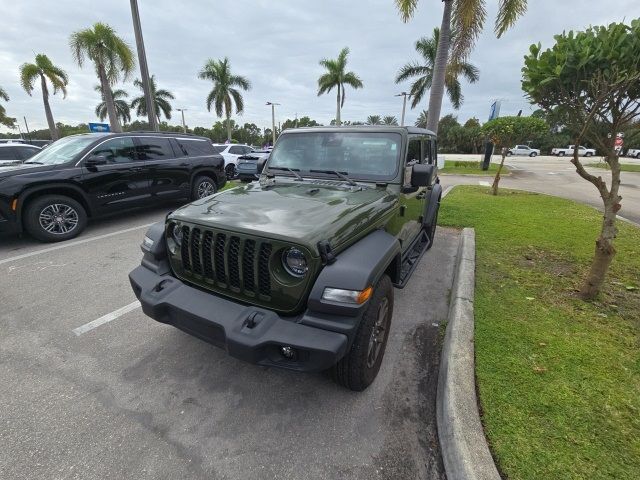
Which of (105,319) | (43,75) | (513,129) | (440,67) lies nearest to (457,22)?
(440,67)

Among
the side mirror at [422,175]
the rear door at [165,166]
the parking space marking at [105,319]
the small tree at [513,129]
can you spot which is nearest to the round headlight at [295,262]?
the side mirror at [422,175]

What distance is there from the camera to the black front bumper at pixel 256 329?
184cm

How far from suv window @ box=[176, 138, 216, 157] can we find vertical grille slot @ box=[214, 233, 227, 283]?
6.15 m

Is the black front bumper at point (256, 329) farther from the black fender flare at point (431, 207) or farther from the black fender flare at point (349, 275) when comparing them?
the black fender flare at point (431, 207)

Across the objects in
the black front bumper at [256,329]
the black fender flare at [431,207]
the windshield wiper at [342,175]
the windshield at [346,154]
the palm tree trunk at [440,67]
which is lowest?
the black front bumper at [256,329]

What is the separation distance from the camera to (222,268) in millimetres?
2242

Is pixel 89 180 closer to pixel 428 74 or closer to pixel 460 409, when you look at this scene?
pixel 460 409

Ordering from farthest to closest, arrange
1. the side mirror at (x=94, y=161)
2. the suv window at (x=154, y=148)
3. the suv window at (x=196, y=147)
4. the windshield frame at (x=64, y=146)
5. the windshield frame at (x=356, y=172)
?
1. the suv window at (x=196, y=147)
2. the suv window at (x=154, y=148)
3. the side mirror at (x=94, y=161)
4. the windshield frame at (x=64, y=146)
5. the windshield frame at (x=356, y=172)

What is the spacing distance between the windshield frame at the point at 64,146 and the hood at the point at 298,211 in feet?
14.2

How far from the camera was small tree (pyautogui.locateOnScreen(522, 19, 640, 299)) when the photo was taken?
2742 mm

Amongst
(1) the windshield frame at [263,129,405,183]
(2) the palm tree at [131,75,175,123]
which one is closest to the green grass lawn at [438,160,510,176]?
(1) the windshield frame at [263,129,405,183]

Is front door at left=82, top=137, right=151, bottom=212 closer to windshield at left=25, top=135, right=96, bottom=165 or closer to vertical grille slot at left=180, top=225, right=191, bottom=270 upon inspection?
windshield at left=25, top=135, right=96, bottom=165

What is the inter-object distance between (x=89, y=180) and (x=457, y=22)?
11425 millimetres

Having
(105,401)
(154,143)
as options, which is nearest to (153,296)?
(105,401)
